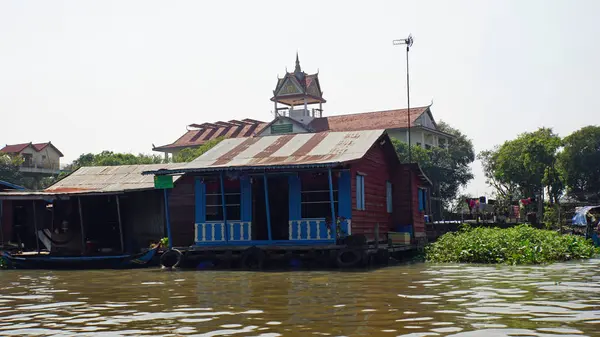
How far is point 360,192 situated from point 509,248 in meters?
4.47

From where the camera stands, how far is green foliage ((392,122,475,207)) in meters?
52.1

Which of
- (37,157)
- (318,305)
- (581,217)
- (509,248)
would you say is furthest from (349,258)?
(37,157)

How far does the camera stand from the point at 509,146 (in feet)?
166

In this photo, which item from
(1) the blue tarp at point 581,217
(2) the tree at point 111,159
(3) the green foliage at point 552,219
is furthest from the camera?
(2) the tree at point 111,159

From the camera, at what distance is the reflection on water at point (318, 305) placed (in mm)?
7750

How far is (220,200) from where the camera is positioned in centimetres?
2081

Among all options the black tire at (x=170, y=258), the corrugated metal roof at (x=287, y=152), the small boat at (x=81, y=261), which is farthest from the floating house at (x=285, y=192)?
the small boat at (x=81, y=261)

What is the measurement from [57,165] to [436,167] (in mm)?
39144

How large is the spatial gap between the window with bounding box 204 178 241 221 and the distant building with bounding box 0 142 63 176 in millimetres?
47584

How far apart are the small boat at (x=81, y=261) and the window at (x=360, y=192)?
619 cm

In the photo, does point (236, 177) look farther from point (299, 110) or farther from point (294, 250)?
point (299, 110)

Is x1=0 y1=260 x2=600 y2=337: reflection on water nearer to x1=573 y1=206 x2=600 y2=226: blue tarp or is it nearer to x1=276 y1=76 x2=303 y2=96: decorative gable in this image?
x1=573 y1=206 x2=600 y2=226: blue tarp

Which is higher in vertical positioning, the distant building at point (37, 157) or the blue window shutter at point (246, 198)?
the distant building at point (37, 157)

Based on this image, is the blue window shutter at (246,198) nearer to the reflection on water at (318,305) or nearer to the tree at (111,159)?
the reflection on water at (318,305)
